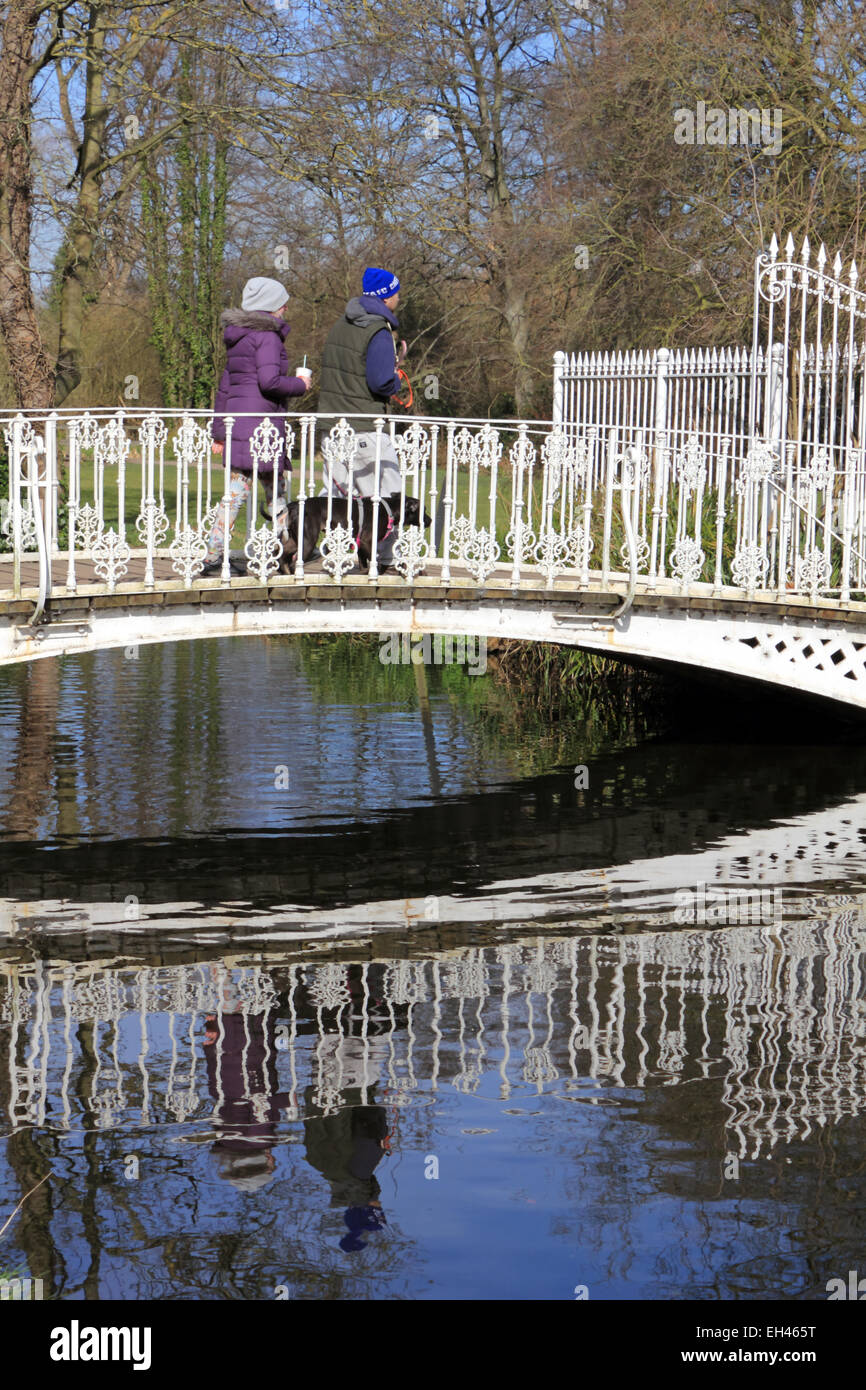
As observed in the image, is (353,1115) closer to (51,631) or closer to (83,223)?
(51,631)

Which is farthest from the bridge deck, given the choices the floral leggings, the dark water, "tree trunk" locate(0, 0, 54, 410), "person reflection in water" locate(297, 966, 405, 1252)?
"tree trunk" locate(0, 0, 54, 410)

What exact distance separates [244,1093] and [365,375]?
5.28 meters

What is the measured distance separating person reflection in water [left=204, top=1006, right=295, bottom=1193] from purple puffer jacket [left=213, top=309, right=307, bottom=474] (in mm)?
4131

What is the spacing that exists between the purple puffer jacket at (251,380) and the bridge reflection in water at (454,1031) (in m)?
3.46

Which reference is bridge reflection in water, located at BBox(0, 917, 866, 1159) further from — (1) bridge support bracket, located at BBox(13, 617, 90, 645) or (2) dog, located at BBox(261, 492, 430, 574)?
(2) dog, located at BBox(261, 492, 430, 574)

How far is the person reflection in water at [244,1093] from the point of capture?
527 cm

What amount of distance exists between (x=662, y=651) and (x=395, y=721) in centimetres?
335

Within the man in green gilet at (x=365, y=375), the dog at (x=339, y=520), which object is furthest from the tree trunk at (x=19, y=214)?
the dog at (x=339, y=520)

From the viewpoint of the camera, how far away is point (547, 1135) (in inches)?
218

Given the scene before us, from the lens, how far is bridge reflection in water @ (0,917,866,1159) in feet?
19.1

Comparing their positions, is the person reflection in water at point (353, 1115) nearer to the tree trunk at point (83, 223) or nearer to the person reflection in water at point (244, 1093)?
the person reflection in water at point (244, 1093)

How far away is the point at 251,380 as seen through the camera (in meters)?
10.2

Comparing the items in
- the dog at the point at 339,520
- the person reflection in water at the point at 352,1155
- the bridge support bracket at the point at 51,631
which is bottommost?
the person reflection in water at the point at 352,1155

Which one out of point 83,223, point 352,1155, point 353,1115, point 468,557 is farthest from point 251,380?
point 83,223
